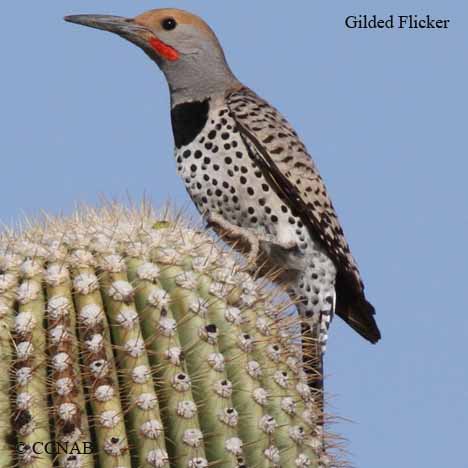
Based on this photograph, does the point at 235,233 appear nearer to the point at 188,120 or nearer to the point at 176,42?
the point at 188,120

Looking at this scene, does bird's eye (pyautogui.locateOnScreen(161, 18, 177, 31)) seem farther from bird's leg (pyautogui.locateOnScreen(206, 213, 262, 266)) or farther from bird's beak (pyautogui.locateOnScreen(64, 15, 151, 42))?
bird's leg (pyautogui.locateOnScreen(206, 213, 262, 266))

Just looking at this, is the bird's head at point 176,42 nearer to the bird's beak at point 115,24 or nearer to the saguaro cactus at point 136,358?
the bird's beak at point 115,24

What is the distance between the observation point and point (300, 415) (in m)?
3.67

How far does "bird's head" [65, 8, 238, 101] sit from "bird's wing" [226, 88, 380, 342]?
17 centimetres

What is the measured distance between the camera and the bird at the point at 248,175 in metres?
5.52

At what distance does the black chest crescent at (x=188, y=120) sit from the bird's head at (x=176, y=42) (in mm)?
75

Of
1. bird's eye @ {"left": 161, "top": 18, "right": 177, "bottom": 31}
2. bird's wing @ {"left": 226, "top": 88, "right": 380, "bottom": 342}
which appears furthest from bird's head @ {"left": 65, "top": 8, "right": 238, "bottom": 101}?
bird's wing @ {"left": 226, "top": 88, "right": 380, "bottom": 342}

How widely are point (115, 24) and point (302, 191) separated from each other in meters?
1.20

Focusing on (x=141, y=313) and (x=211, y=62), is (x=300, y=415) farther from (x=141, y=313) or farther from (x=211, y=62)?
(x=211, y=62)

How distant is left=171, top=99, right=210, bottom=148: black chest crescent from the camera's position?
5.62 meters

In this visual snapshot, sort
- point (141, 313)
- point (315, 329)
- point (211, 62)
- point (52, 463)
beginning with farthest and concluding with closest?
point (211, 62) → point (315, 329) → point (141, 313) → point (52, 463)

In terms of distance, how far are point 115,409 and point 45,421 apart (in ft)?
0.61

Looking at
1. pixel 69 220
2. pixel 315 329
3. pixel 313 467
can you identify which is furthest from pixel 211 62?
pixel 313 467

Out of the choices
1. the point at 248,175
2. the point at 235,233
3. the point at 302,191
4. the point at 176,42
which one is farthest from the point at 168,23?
the point at 235,233
